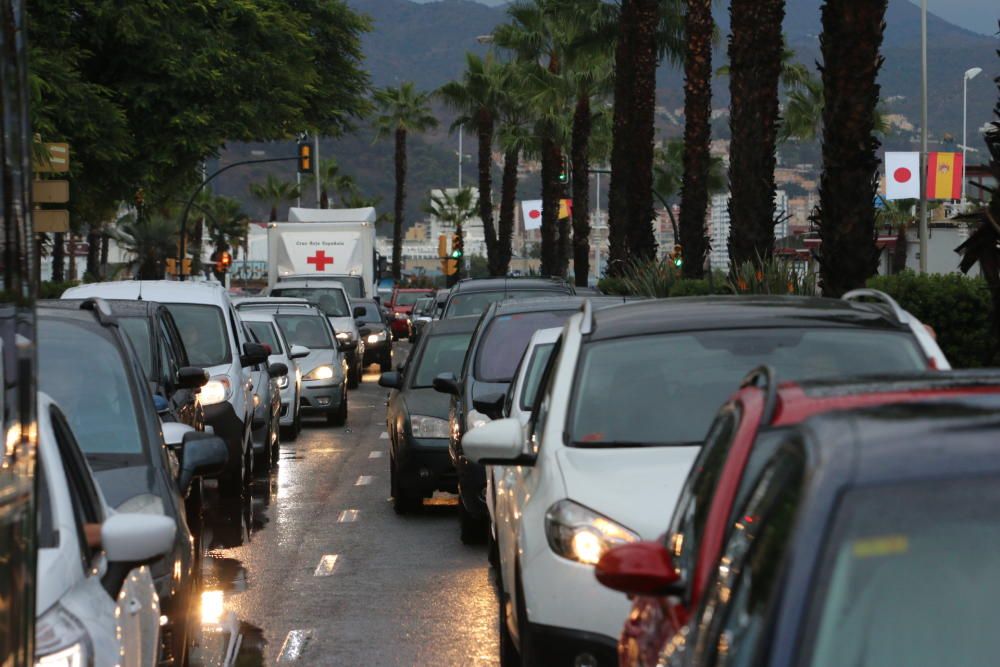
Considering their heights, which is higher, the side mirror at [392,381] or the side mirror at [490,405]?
the side mirror at [490,405]

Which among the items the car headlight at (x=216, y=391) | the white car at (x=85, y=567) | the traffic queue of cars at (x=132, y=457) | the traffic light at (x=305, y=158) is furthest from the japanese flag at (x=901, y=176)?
the white car at (x=85, y=567)

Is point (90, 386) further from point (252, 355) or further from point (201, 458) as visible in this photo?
point (252, 355)

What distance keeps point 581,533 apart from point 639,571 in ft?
9.53

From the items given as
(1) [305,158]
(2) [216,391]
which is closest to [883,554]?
(2) [216,391]

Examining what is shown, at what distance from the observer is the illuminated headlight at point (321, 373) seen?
24656 millimetres

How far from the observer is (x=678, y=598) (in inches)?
161

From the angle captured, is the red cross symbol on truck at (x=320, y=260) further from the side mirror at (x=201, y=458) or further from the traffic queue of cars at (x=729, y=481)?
the side mirror at (x=201, y=458)

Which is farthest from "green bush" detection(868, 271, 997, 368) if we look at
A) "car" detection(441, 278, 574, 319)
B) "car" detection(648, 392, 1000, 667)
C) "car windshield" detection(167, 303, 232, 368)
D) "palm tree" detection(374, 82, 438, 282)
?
"palm tree" detection(374, 82, 438, 282)

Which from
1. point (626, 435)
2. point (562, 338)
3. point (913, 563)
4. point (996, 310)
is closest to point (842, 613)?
point (913, 563)

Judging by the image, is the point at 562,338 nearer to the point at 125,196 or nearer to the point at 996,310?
the point at 996,310

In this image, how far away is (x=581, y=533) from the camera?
6586mm

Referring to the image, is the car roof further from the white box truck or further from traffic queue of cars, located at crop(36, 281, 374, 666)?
the white box truck

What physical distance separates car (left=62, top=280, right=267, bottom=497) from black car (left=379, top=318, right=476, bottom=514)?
1.24m

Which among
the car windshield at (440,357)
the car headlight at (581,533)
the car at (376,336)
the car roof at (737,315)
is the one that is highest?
the car roof at (737,315)
